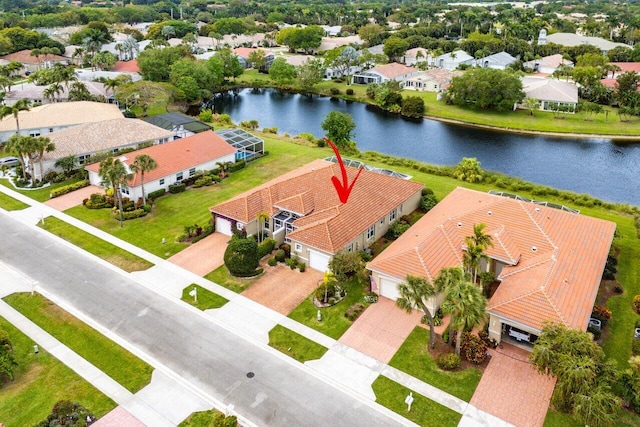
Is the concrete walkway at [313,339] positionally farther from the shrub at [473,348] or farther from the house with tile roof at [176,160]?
the house with tile roof at [176,160]

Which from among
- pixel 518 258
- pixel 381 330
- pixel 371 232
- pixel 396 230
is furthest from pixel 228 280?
pixel 518 258

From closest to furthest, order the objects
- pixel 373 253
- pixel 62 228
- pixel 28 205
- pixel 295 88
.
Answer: pixel 373 253
pixel 62 228
pixel 28 205
pixel 295 88

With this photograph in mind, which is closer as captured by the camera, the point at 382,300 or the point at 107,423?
the point at 107,423

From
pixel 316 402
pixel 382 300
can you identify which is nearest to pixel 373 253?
pixel 382 300

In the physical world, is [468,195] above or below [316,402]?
above

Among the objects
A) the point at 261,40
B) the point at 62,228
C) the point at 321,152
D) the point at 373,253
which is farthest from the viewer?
the point at 261,40

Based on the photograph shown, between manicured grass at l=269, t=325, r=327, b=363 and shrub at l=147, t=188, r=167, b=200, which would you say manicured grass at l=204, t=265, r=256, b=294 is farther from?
shrub at l=147, t=188, r=167, b=200

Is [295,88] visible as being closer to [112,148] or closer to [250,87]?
[250,87]

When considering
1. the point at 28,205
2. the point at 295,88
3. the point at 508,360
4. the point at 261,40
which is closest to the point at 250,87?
the point at 295,88
